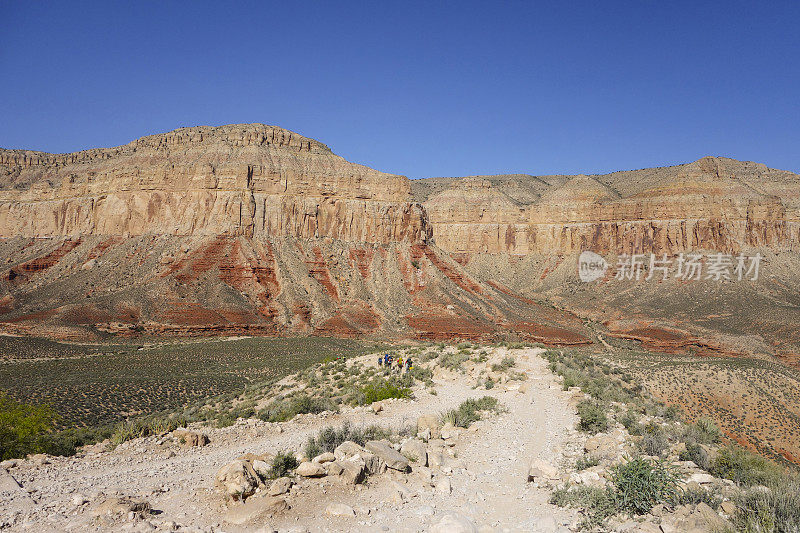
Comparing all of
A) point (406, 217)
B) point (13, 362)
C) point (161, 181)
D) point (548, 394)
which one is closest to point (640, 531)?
point (548, 394)

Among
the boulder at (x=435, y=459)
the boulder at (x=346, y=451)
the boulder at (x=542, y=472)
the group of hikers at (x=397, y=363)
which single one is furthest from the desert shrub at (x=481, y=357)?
the boulder at (x=346, y=451)

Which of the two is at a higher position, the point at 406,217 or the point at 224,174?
the point at 224,174

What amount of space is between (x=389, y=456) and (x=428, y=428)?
124 inches

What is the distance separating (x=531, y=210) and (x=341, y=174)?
52470 millimetres

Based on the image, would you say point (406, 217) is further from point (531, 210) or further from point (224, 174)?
point (531, 210)

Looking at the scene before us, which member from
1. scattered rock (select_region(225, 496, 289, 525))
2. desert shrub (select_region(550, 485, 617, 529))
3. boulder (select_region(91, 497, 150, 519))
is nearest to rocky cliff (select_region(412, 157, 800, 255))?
desert shrub (select_region(550, 485, 617, 529))

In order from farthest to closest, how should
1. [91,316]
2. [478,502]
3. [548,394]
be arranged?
[91,316]
[548,394]
[478,502]

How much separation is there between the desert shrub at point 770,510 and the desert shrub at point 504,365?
12.6m

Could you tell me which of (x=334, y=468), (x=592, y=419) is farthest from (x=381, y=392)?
(x=334, y=468)

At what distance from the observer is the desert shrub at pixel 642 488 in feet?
23.0

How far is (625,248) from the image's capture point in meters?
89.4

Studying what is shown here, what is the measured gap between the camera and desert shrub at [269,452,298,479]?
8.16m

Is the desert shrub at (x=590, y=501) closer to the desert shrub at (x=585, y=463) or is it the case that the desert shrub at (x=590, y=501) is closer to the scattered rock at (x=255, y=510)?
the desert shrub at (x=585, y=463)

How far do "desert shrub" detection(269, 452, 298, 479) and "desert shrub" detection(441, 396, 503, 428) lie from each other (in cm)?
507
